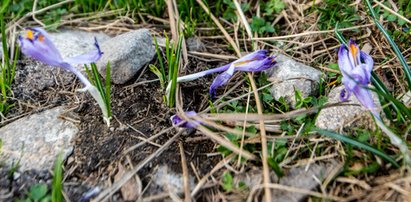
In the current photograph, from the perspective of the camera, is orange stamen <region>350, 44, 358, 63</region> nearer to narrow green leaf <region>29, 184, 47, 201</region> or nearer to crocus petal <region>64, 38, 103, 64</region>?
crocus petal <region>64, 38, 103, 64</region>

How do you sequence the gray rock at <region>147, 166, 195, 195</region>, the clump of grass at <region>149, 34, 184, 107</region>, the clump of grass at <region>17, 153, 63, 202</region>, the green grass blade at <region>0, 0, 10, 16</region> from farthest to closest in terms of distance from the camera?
the green grass blade at <region>0, 0, 10, 16</region> → the clump of grass at <region>149, 34, 184, 107</region> → the gray rock at <region>147, 166, 195, 195</region> → the clump of grass at <region>17, 153, 63, 202</region>

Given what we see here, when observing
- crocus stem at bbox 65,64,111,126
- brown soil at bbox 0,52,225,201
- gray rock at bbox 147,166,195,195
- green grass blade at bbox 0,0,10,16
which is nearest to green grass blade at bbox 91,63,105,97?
crocus stem at bbox 65,64,111,126

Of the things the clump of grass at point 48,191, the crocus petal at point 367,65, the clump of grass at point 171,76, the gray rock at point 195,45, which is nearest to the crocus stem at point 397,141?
Result: the crocus petal at point 367,65

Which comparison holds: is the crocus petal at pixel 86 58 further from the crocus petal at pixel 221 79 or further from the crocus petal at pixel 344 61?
the crocus petal at pixel 344 61

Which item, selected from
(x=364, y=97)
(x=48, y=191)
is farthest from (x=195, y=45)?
(x=48, y=191)

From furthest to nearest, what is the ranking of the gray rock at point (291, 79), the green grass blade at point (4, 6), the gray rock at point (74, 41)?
the green grass blade at point (4, 6)
the gray rock at point (74, 41)
the gray rock at point (291, 79)

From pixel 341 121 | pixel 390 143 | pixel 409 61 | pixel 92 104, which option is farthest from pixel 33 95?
pixel 409 61

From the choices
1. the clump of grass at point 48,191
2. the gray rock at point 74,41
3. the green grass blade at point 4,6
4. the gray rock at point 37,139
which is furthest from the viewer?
the green grass blade at point 4,6
